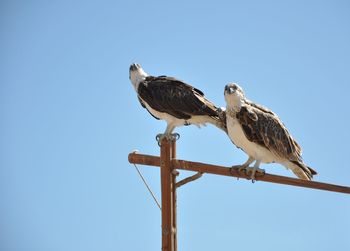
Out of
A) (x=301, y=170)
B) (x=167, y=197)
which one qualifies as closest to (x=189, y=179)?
(x=167, y=197)

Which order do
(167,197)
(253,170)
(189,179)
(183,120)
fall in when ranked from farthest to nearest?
(183,120) → (253,170) → (189,179) → (167,197)

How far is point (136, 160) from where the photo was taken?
8.91m

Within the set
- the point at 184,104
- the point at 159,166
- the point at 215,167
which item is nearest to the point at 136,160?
the point at 159,166

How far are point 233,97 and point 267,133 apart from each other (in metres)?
0.67

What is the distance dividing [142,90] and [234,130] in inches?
98.6

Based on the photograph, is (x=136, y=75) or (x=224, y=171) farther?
(x=136, y=75)

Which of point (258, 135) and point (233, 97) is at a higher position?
point (233, 97)

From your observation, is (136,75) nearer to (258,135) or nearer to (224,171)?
(258,135)

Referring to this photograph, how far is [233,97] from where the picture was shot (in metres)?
9.70

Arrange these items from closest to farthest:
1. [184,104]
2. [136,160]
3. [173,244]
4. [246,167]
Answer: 1. [173,244]
2. [136,160]
3. [246,167]
4. [184,104]

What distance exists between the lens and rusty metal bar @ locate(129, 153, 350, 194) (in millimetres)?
7906

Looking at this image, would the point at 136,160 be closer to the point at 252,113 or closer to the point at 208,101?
the point at 252,113

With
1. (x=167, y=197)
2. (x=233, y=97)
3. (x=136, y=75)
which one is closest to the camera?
(x=167, y=197)

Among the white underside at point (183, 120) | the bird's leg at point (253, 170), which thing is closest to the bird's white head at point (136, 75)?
the white underside at point (183, 120)
